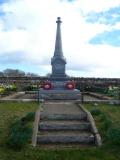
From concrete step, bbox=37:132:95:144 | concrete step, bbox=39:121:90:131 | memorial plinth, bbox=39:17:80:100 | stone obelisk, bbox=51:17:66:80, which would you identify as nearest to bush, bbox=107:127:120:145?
concrete step, bbox=37:132:95:144

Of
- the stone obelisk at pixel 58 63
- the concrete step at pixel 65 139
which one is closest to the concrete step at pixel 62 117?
the concrete step at pixel 65 139

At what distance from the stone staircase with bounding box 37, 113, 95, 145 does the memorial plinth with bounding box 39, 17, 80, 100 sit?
9.49 m

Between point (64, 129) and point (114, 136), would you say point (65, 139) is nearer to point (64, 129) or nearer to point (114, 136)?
point (64, 129)

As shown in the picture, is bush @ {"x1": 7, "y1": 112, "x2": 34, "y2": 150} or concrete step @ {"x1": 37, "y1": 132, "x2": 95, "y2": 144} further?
concrete step @ {"x1": 37, "y1": 132, "x2": 95, "y2": 144}

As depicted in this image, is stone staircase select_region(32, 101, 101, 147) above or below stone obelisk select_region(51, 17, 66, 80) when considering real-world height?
below

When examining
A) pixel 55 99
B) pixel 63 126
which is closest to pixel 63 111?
pixel 63 126

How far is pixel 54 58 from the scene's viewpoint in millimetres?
32188

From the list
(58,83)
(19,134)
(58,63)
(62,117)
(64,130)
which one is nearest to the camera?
(19,134)

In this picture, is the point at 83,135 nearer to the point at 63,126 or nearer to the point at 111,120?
the point at 63,126

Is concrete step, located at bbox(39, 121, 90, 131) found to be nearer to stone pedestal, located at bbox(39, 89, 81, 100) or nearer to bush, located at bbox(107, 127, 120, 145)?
bush, located at bbox(107, 127, 120, 145)

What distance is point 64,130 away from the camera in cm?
1316

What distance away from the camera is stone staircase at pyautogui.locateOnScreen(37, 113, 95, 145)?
40.1 feet

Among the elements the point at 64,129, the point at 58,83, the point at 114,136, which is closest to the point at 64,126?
the point at 64,129

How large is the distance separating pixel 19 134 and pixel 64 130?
2.10 metres
